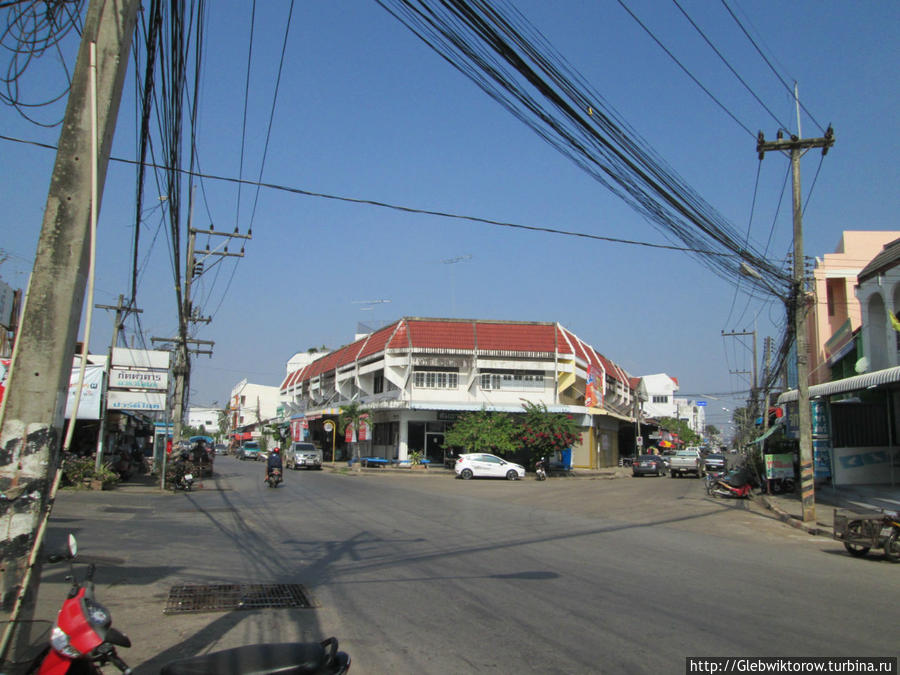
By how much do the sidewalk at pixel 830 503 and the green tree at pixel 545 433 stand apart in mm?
13478

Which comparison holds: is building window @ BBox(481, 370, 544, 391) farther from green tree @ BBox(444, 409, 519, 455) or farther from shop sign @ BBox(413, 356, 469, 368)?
green tree @ BBox(444, 409, 519, 455)

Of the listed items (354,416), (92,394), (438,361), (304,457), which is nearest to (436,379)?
(438,361)

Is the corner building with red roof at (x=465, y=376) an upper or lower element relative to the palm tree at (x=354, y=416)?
upper

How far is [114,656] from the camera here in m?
3.75

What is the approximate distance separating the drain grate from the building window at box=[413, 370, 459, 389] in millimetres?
34906

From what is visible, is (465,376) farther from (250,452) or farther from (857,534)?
(250,452)

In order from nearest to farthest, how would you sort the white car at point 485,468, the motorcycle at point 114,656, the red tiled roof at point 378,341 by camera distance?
the motorcycle at point 114,656 < the white car at point 485,468 < the red tiled roof at point 378,341

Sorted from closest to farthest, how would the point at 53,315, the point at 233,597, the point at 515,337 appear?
the point at 53,315
the point at 233,597
the point at 515,337

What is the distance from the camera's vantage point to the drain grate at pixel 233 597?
7.18m

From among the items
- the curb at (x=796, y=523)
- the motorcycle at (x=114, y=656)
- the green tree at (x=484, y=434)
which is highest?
the green tree at (x=484, y=434)

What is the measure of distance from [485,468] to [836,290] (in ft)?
64.0

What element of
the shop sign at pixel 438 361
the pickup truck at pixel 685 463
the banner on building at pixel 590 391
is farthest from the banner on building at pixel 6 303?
the pickup truck at pixel 685 463

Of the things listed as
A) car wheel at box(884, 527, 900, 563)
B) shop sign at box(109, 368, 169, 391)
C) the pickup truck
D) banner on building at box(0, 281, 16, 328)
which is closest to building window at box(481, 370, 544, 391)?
the pickup truck

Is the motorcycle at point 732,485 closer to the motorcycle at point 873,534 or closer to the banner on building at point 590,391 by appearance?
the motorcycle at point 873,534
